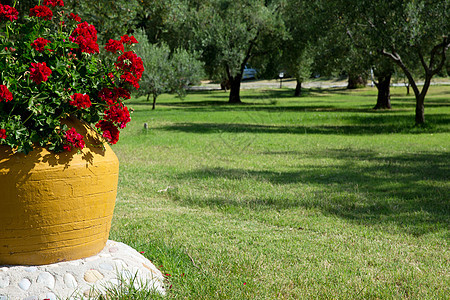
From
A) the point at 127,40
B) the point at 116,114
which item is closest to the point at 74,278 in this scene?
the point at 116,114

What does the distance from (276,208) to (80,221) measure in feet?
12.0

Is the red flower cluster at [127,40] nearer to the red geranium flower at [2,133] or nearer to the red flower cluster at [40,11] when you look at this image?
the red flower cluster at [40,11]

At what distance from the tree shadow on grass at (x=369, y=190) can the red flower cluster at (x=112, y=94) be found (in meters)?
3.45

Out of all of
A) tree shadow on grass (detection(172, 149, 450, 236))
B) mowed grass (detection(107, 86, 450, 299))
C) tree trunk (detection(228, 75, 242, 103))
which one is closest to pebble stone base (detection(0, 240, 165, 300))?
mowed grass (detection(107, 86, 450, 299))

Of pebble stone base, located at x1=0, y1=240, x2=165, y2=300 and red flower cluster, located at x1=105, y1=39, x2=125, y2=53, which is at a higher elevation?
red flower cluster, located at x1=105, y1=39, x2=125, y2=53

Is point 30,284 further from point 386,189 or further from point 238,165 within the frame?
point 238,165

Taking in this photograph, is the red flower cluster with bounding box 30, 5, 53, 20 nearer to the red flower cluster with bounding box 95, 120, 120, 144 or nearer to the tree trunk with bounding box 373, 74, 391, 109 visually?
the red flower cluster with bounding box 95, 120, 120, 144

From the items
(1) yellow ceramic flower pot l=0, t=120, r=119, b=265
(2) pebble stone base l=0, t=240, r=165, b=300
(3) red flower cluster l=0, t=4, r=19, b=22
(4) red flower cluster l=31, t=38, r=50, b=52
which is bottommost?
(2) pebble stone base l=0, t=240, r=165, b=300

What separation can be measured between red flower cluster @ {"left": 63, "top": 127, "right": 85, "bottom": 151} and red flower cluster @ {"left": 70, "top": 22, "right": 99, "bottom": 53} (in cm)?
64

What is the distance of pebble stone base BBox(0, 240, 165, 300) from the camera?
3.41 meters

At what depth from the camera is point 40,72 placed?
3355 millimetres

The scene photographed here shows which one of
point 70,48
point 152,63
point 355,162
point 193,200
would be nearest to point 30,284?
point 70,48

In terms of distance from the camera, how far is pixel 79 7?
39.8ft

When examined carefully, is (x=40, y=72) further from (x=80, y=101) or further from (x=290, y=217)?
(x=290, y=217)
